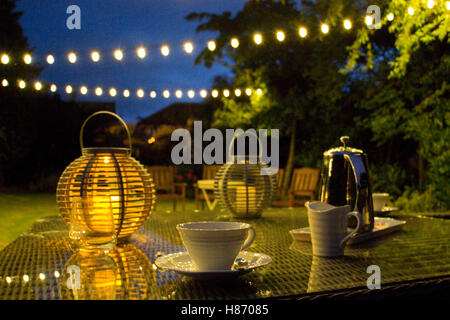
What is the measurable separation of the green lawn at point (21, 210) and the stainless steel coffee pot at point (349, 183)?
3819 mm

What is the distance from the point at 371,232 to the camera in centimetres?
131

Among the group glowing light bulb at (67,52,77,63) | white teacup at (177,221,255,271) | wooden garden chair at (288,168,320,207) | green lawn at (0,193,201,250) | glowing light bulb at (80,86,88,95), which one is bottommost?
green lawn at (0,193,201,250)

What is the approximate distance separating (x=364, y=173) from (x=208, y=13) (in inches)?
394

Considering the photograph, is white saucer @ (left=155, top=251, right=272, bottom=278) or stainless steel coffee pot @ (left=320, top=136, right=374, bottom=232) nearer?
white saucer @ (left=155, top=251, right=272, bottom=278)

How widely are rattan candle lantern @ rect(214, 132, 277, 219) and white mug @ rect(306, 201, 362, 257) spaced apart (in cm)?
78

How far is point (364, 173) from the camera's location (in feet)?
4.27

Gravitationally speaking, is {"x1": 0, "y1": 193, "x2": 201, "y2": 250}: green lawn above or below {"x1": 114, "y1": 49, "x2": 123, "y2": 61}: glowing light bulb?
below

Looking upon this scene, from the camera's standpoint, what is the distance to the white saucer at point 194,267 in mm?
790

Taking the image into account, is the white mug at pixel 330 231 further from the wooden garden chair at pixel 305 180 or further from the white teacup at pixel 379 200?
the wooden garden chair at pixel 305 180

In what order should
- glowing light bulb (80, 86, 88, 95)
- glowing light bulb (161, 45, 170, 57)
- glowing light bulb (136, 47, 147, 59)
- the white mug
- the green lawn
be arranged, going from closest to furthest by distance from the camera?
1. the white mug
2. glowing light bulb (136, 47, 147, 59)
3. glowing light bulb (161, 45, 170, 57)
4. the green lawn
5. glowing light bulb (80, 86, 88, 95)

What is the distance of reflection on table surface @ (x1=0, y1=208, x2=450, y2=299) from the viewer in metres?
0.73

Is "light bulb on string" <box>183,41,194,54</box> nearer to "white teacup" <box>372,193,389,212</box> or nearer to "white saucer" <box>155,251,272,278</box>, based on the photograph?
"white teacup" <box>372,193,389,212</box>

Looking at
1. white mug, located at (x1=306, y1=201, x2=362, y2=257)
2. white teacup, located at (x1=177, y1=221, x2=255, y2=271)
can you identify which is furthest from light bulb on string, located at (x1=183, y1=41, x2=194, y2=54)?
white teacup, located at (x1=177, y1=221, x2=255, y2=271)

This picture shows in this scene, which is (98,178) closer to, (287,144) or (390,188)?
(390,188)
